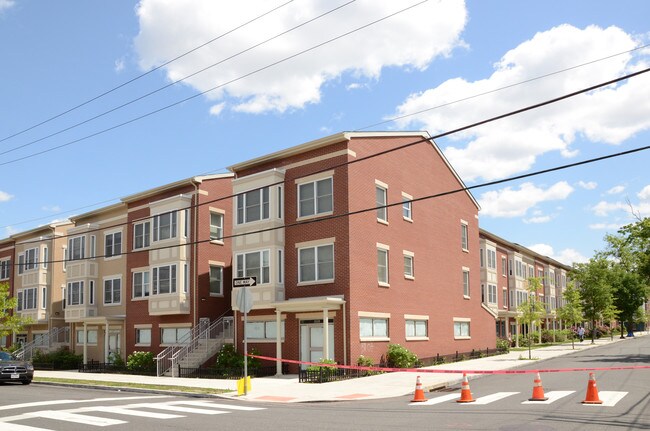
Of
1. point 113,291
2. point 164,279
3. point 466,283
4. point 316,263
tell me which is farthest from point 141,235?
point 466,283

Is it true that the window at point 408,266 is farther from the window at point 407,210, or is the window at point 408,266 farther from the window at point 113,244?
the window at point 113,244

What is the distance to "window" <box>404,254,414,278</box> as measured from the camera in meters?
32.9

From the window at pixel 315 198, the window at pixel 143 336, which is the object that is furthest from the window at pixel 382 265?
the window at pixel 143 336

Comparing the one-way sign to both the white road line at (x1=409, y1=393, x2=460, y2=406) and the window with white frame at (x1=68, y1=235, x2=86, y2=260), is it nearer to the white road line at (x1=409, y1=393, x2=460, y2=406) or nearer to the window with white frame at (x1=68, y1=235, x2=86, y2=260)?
the white road line at (x1=409, y1=393, x2=460, y2=406)

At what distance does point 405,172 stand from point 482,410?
2005 cm

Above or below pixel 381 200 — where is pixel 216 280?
below

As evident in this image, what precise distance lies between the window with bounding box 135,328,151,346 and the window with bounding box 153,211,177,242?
562 cm

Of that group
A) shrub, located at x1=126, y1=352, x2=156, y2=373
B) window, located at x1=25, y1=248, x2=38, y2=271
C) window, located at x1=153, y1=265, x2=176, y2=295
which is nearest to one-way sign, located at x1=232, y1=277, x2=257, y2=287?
window, located at x1=153, y1=265, x2=176, y2=295

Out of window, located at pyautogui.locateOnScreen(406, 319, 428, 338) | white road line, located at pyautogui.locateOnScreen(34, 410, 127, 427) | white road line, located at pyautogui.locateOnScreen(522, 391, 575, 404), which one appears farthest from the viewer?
window, located at pyautogui.locateOnScreen(406, 319, 428, 338)

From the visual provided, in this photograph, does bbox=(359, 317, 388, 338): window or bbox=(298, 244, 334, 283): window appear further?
bbox=(298, 244, 334, 283): window

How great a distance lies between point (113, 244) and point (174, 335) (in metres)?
9.79

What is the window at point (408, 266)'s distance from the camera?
1297 inches

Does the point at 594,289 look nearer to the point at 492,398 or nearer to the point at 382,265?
the point at 382,265

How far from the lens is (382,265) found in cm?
3075
